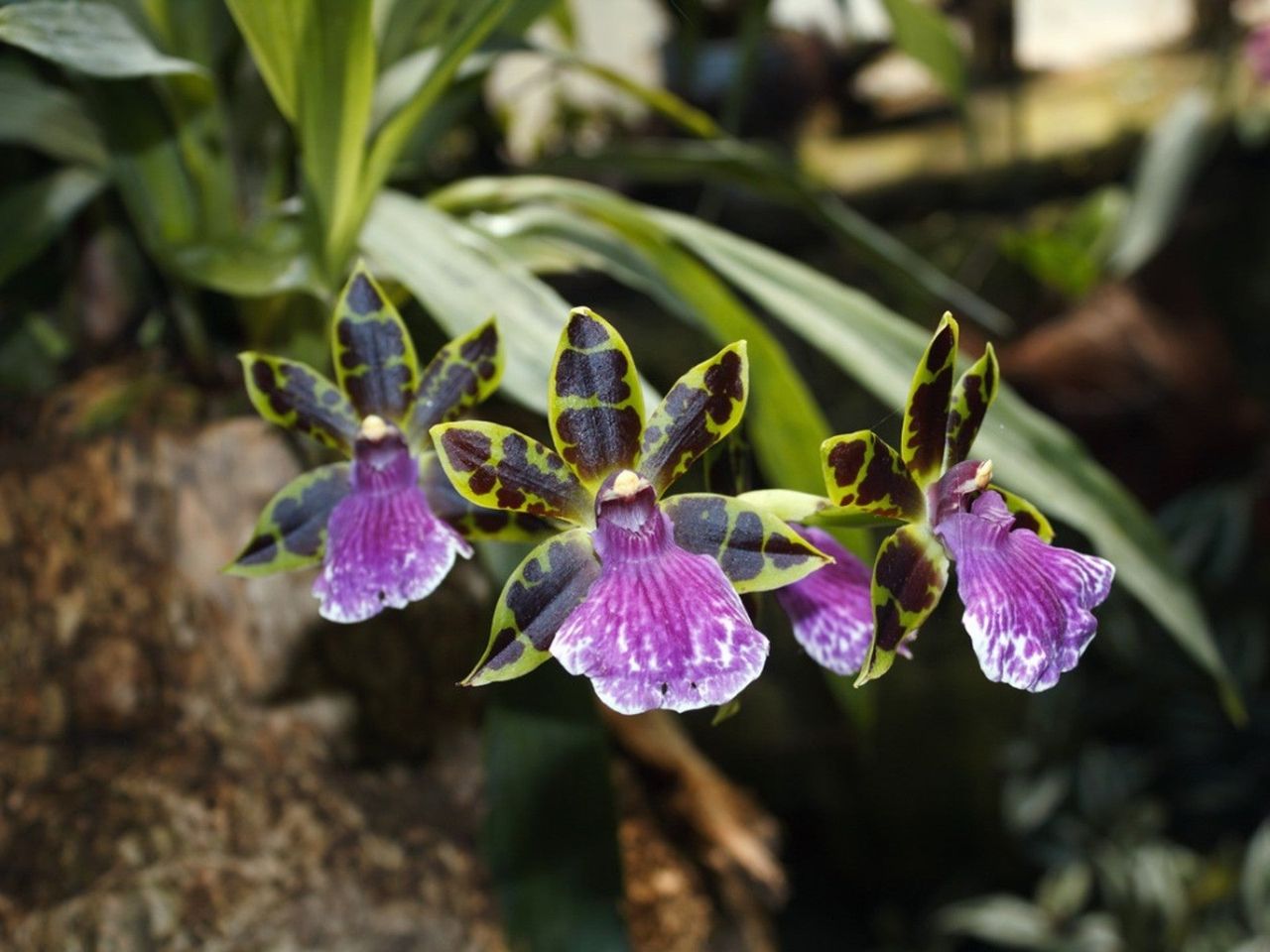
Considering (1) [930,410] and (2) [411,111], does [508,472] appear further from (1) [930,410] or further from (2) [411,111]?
(2) [411,111]

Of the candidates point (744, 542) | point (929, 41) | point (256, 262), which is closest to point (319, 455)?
point (256, 262)

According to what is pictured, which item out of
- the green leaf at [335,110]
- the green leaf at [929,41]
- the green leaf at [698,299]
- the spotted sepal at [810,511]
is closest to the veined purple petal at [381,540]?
the spotted sepal at [810,511]

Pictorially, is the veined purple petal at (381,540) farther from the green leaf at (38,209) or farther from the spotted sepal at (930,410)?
the green leaf at (38,209)

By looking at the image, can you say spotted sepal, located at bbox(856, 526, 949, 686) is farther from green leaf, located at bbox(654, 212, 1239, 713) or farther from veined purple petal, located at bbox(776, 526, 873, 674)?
green leaf, located at bbox(654, 212, 1239, 713)

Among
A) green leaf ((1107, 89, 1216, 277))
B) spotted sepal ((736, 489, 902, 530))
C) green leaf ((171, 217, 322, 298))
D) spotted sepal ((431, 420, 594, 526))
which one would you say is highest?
spotted sepal ((431, 420, 594, 526))

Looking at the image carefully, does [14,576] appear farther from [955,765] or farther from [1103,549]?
[955,765]

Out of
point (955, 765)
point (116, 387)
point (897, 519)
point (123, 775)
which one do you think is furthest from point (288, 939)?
point (955, 765)

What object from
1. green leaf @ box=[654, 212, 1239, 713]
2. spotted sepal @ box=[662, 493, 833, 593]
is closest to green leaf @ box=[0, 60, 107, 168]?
green leaf @ box=[654, 212, 1239, 713]
